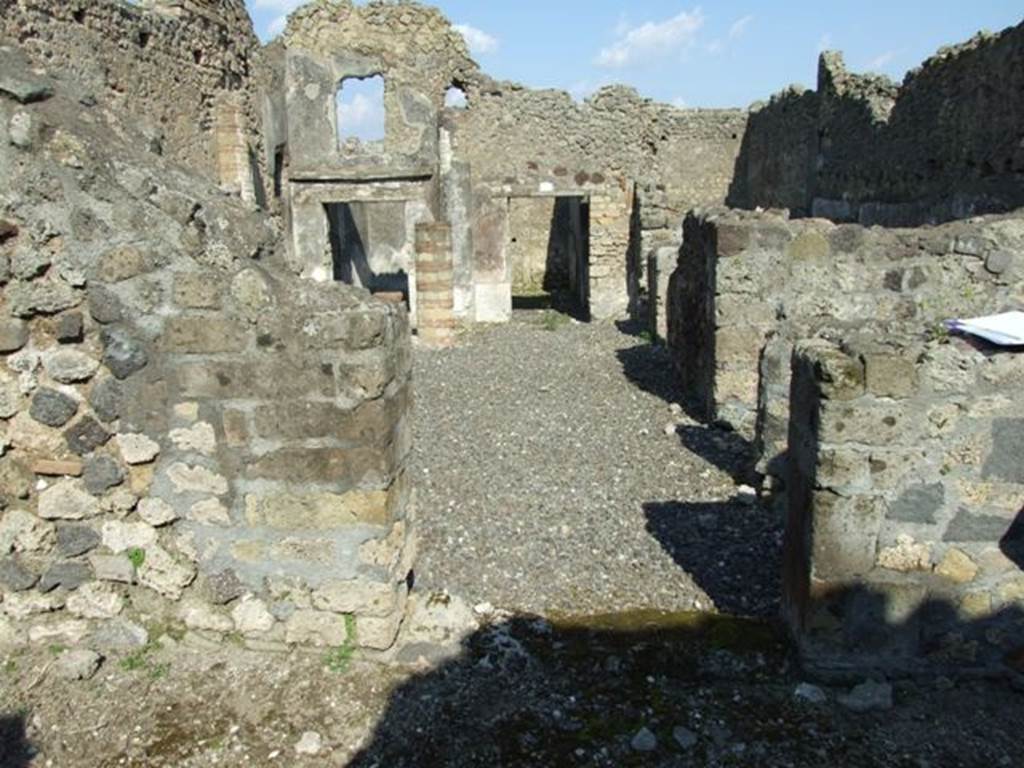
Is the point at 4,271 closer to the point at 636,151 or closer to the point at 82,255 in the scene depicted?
the point at 82,255

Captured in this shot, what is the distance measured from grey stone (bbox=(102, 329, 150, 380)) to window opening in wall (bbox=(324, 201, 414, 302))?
655 inches

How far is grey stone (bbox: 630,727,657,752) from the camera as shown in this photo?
2.91 metres

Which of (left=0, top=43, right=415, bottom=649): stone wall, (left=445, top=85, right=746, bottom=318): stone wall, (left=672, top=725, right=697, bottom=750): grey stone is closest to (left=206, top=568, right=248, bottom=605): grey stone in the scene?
(left=0, top=43, right=415, bottom=649): stone wall

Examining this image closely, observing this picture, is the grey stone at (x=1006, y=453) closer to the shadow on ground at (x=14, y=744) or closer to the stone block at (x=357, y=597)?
the stone block at (x=357, y=597)

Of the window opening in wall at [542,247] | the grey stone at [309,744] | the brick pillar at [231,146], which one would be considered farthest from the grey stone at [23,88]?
the window opening in wall at [542,247]

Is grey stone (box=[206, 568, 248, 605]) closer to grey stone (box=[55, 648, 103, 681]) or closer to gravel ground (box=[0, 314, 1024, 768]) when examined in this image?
gravel ground (box=[0, 314, 1024, 768])

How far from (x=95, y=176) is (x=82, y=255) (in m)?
0.29

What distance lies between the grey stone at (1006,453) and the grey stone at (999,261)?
12.2 ft

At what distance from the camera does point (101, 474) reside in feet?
10.8

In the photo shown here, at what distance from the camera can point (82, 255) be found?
10.2ft

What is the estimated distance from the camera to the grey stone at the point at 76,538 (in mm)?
3352

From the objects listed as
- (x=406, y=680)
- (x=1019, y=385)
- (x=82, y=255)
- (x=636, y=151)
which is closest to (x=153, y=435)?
(x=82, y=255)

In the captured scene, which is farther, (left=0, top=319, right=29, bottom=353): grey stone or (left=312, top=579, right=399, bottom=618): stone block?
(left=312, top=579, right=399, bottom=618): stone block

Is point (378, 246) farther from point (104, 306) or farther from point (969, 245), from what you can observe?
point (104, 306)
